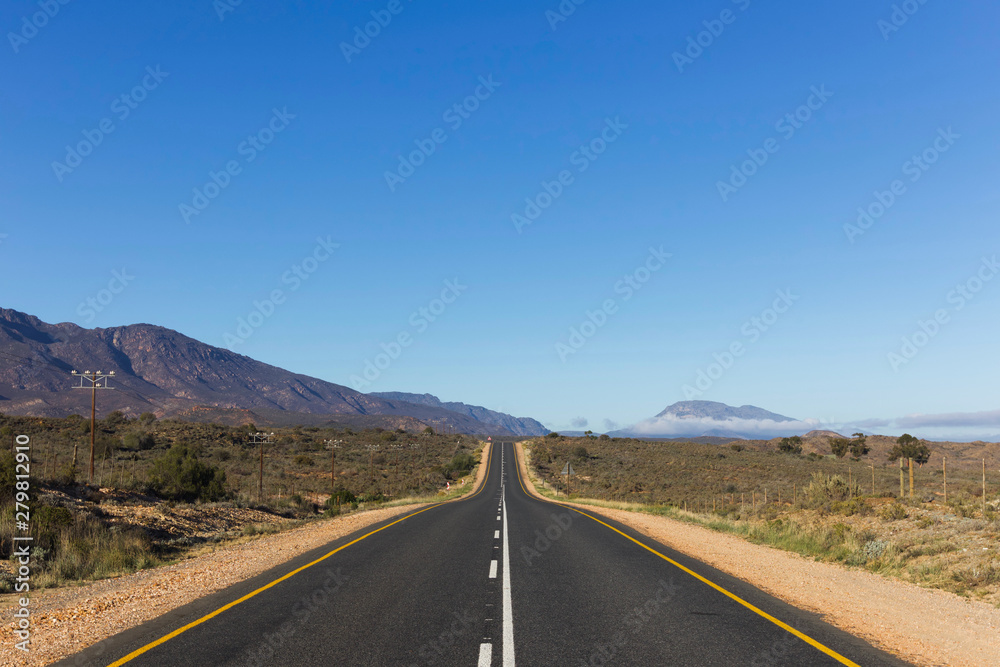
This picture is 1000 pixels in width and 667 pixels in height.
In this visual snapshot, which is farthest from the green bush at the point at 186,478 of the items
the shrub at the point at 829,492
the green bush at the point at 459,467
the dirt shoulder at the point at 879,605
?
the green bush at the point at 459,467

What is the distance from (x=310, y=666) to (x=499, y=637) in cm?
233

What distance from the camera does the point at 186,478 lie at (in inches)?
1441

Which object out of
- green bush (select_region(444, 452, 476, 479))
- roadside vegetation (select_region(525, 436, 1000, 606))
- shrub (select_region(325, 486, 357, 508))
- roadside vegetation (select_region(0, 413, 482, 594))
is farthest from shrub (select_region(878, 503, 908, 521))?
green bush (select_region(444, 452, 476, 479))

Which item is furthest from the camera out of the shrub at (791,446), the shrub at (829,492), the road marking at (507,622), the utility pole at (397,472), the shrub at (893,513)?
the shrub at (791,446)

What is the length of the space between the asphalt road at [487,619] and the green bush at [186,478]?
2451 centimetres

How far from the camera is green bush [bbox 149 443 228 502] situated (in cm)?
3522

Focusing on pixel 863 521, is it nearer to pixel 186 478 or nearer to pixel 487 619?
pixel 487 619

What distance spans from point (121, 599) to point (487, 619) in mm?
6569

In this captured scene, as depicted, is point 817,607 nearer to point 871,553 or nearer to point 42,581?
point 871,553

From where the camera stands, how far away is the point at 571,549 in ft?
52.8

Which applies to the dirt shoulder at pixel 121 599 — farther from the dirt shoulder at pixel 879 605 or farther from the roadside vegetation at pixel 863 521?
the roadside vegetation at pixel 863 521

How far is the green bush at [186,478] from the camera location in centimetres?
3522

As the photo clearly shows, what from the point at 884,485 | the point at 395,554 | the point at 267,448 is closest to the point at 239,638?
the point at 395,554

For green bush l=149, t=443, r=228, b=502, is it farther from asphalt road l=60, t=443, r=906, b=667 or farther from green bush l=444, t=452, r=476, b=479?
green bush l=444, t=452, r=476, b=479
